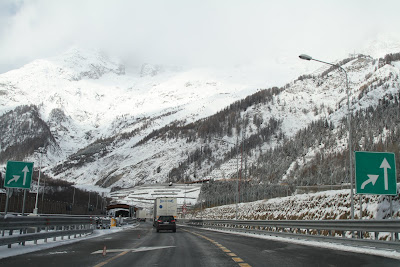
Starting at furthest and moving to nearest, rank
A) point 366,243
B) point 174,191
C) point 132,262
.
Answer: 1. point 174,191
2. point 366,243
3. point 132,262

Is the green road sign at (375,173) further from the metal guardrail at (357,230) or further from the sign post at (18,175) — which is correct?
the sign post at (18,175)

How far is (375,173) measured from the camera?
15984 mm

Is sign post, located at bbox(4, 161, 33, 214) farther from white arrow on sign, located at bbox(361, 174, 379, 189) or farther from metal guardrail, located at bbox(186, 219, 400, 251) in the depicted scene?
white arrow on sign, located at bbox(361, 174, 379, 189)

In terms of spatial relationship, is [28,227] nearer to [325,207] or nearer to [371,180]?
[371,180]

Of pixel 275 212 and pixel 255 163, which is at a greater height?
pixel 255 163

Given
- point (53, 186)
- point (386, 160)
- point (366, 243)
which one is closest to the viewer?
point (366, 243)

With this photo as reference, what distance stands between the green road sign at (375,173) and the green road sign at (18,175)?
14249 millimetres

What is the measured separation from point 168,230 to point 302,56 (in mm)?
24203

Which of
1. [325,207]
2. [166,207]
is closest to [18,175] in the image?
[325,207]

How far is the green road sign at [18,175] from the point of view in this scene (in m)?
17.5

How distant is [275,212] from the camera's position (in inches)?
1625

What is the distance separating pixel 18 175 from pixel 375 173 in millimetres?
15379

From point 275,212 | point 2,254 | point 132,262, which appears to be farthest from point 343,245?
point 275,212

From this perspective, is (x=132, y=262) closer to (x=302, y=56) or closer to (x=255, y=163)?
(x=302, y=56)
